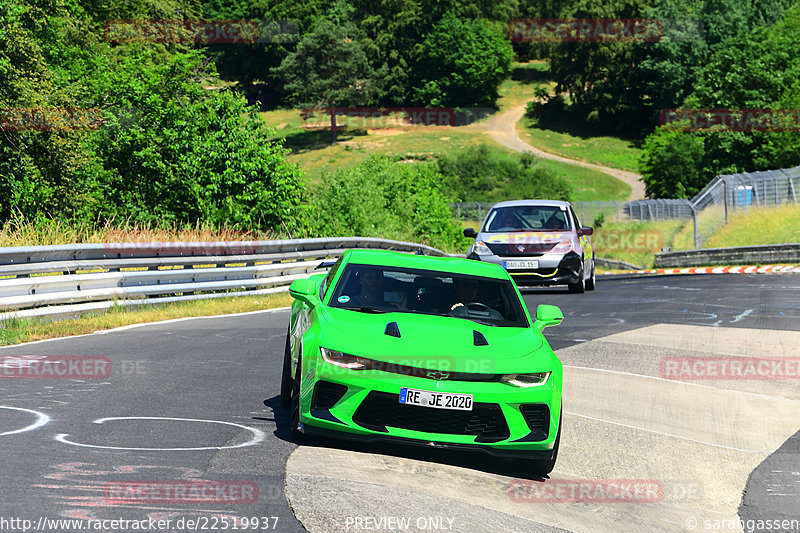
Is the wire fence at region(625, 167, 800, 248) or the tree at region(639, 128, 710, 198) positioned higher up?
the wire fence at region(625, 167, 800, 248)

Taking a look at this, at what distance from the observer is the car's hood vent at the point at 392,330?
7051 millimetres

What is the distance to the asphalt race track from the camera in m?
5.48

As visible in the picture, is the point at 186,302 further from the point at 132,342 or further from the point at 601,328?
the point at 601,328

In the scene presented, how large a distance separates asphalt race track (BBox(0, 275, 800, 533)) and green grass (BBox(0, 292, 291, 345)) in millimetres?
535

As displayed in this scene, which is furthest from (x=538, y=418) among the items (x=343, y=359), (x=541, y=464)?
(x=343, y=359)

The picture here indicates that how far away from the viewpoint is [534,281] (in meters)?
20.3

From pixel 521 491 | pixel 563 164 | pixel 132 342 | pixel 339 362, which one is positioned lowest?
pixel 563 164

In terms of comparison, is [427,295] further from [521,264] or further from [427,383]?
[521,264]

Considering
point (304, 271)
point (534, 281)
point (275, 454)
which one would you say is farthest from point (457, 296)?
point (304, 271)

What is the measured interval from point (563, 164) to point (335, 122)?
3016 centimetres

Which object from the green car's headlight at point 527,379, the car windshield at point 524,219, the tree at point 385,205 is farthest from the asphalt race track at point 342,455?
the tree at point 385,205

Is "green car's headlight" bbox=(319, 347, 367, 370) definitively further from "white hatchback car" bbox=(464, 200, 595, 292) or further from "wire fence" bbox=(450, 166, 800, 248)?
"wire fence" bbox=(450, 166, 800, 248)

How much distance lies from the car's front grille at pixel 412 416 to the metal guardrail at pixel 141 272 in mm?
8183

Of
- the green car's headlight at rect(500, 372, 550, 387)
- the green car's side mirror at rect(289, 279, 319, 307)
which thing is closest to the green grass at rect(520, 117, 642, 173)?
the green car's side mirror at rect(289, 279, 319, 307)
